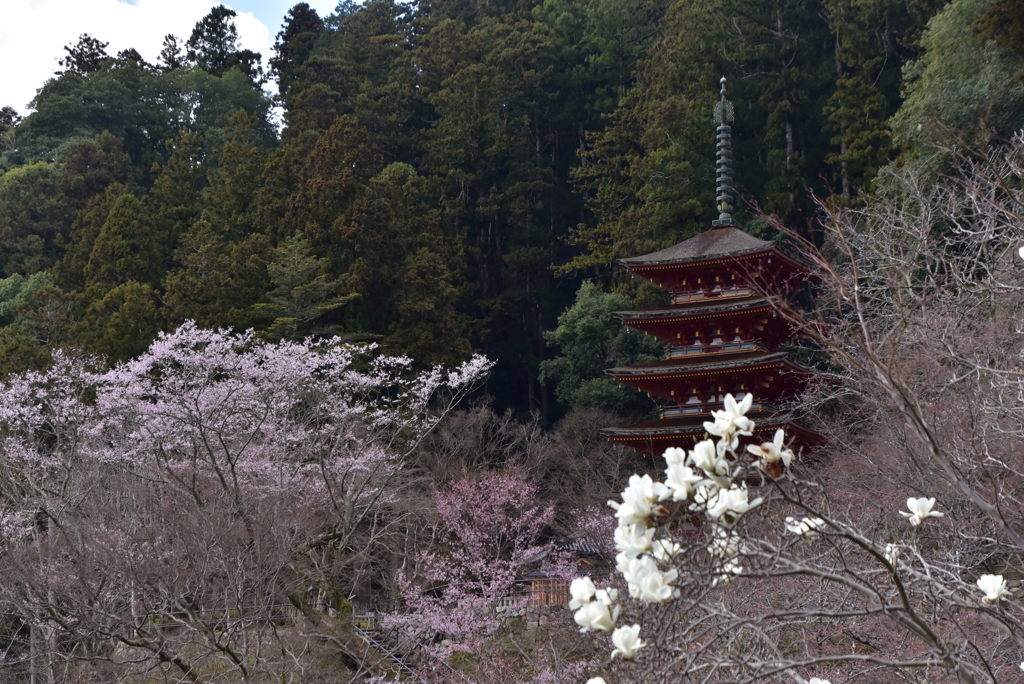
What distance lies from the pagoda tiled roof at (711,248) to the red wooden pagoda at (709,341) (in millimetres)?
15

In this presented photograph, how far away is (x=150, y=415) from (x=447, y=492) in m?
5.13

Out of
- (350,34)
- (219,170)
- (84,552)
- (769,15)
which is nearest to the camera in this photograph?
(84,552)

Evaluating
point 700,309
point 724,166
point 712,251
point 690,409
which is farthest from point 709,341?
point 724,166

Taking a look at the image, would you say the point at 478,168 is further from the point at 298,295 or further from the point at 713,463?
the point at 713,463

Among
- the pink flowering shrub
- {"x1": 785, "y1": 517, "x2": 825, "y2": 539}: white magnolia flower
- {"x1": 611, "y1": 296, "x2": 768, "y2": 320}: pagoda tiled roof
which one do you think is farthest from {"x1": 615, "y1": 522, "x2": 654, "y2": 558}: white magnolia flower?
{"x1": 611, "y1": 296, "x2": 768, "y2": 320}: pagoda tiled roof

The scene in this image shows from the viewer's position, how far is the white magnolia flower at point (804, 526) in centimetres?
238

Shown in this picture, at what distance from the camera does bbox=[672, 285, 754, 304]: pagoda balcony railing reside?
14.1 meters

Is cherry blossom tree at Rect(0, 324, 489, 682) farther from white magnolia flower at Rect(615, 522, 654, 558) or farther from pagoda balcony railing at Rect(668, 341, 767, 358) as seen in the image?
white magnolia flower at Rect(615, 522, 654, 558)

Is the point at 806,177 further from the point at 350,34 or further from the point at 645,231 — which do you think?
the point at 350,34

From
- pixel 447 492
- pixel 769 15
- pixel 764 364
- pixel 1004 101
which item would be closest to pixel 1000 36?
pixel 1004 101

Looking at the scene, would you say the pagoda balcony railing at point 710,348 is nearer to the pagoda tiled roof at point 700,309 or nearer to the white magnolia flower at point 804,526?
the pagoda tiled roof at point 700,309

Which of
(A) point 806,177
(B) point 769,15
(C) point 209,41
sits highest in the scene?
(C) point 209,41

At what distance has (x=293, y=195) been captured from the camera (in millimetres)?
22562

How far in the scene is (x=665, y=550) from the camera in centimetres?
220
